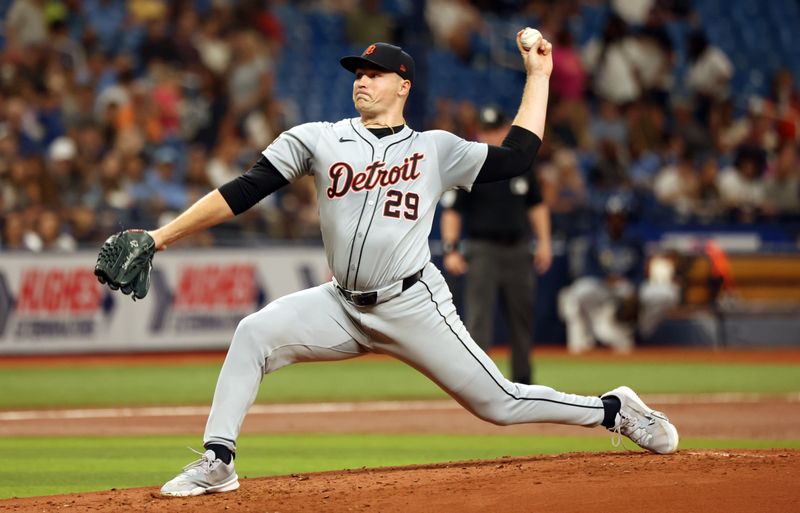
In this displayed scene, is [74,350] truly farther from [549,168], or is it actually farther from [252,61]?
[549,168]

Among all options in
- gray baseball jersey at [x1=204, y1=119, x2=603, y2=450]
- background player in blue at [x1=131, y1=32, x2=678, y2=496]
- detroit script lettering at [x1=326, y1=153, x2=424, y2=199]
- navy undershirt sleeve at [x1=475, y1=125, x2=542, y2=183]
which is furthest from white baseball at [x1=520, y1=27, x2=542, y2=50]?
detroit script lettering at [x1=326, y1=153, x2=424, y2=199]

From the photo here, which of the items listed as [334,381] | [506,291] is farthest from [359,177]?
[334,381]

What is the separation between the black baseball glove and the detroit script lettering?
0.87 meters

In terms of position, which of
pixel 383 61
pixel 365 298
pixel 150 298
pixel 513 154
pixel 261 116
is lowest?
pixel 365 298

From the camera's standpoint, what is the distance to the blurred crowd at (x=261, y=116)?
1548cm

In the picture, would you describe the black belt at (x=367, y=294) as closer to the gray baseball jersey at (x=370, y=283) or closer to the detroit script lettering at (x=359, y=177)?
the gray baseball jersey at (x=370, y=283)

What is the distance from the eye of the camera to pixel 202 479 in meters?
5.60

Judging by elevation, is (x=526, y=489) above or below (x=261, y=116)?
below

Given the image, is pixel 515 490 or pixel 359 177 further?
pixel 359 177

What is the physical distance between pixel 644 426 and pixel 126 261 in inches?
108

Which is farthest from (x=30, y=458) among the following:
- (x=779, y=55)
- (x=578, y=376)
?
(x=779, y=55)

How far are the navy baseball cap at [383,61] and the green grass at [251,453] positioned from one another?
7.74 feet

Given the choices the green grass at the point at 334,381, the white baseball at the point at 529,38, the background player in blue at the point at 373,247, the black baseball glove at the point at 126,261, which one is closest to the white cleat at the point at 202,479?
the background player in blue at the point at 373,247

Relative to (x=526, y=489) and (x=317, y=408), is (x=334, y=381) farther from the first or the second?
(x=526, y=489)
